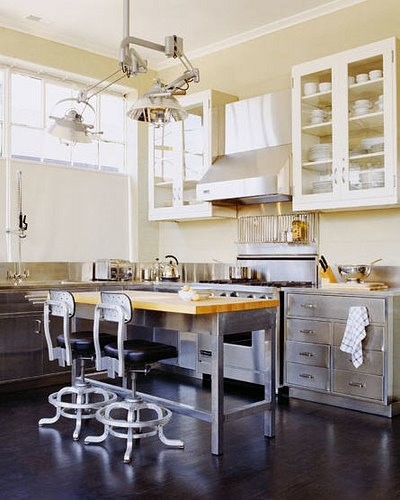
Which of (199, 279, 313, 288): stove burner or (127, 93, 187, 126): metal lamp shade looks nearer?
(127, 93, 187, 126): metal lamp shade

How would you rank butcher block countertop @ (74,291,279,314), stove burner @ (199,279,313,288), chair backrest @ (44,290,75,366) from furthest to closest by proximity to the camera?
1. stove burner @ (199,279,313,288)
2. chair backrest @ (44,290,75,366)
3. butcher block countertop @ (74,291,279,314)

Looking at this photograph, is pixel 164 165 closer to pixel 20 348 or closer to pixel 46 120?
pixel 46 120

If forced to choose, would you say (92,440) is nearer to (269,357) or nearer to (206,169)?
(269,357)

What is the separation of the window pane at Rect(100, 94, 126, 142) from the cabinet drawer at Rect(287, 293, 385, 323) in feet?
10.5

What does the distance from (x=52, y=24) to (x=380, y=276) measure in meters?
3.97

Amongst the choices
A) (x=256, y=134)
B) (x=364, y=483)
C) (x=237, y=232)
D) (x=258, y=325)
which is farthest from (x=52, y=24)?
(x=364, y=483)

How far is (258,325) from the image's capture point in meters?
3.56

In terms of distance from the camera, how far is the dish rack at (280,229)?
5191 mm

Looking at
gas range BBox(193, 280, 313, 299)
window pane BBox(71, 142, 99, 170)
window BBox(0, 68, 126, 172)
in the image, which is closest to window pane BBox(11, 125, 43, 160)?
window BBox(0, 68, 126, 172)

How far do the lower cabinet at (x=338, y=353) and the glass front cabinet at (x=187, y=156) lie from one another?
1.64m

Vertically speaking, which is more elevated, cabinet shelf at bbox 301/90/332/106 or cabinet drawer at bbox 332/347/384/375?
cabinet shelf at bbox 301/90/332/106

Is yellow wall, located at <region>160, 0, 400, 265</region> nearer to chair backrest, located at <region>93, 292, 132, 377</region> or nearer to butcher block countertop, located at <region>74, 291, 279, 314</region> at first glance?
butcher block countertop, located at <region>74, 291, 279, 314</region>

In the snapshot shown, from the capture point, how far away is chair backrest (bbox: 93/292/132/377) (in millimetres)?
3246

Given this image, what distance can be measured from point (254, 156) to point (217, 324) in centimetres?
260
